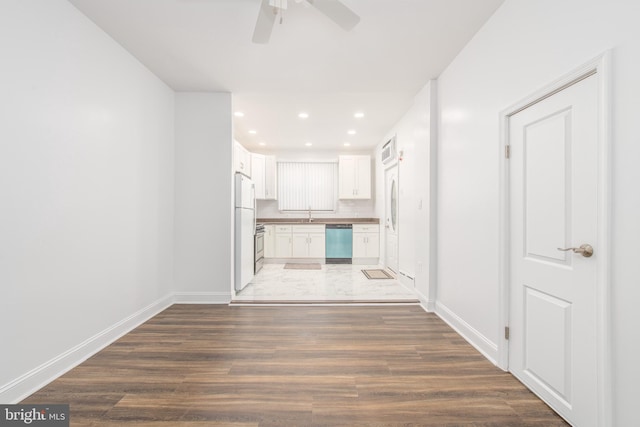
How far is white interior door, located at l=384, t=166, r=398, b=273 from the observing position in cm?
515

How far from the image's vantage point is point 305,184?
709cm

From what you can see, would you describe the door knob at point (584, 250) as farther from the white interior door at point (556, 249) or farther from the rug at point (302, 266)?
the rug at point (302, 266)

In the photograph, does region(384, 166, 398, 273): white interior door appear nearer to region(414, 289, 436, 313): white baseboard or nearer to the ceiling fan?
region(414, 289, 436, 313): white baseboard

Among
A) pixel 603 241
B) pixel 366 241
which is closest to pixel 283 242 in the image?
pixel 366 241

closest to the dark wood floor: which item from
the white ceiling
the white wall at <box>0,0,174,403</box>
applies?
the white wall at <box>0,0,174,403</box>

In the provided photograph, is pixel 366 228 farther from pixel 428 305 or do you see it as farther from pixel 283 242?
pixel 428 305

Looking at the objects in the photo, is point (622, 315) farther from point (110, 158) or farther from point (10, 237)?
point (110, 158)

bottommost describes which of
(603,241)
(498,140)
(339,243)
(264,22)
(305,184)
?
(339,243)

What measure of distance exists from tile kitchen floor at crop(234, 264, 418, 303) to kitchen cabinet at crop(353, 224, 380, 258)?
2.94 ft

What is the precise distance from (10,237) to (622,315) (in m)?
3.15

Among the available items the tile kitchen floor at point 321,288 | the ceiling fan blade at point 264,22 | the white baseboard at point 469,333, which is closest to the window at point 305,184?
the tile kitchen floor at point 321,288

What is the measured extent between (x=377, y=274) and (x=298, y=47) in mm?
3981

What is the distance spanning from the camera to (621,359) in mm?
1232

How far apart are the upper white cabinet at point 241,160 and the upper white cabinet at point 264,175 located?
0.50m
